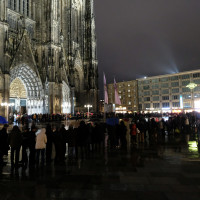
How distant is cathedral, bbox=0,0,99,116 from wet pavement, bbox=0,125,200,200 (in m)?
22.6

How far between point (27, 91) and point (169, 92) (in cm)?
5526

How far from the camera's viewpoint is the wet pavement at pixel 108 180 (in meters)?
4.12

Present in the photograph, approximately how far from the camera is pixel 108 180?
5.01 meters

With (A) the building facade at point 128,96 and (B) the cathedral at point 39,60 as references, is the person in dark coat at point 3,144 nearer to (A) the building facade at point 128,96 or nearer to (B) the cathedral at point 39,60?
(B) the cathedral at point 39,60

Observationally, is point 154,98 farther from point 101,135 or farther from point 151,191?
point 151,191

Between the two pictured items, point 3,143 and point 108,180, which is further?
point 3,143

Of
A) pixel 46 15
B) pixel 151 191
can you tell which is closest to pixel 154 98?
pixel 46 15

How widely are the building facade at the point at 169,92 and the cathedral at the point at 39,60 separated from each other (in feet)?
129

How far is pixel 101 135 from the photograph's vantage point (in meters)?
9.63

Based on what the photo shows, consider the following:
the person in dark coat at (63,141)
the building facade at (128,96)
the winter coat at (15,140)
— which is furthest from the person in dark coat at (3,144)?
the building facade at (128,96)

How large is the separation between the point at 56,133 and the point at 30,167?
1520 mm

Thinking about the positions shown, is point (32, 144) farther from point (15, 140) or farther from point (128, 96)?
point (128, 96)

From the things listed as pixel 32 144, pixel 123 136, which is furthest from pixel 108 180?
pixel 123 136

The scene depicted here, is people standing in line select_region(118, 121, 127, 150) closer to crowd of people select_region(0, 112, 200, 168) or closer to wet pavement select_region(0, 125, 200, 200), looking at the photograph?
crowd of people select_region(0, 112, 200, 168)
